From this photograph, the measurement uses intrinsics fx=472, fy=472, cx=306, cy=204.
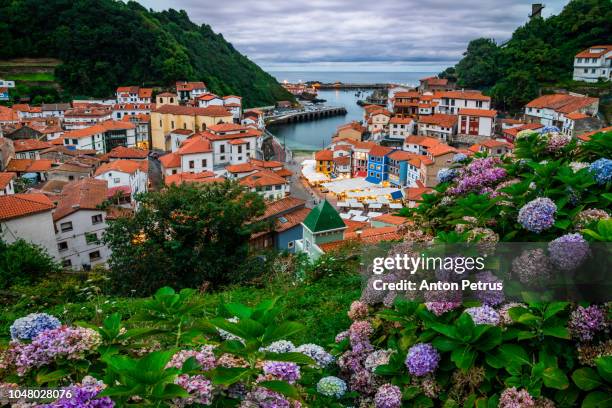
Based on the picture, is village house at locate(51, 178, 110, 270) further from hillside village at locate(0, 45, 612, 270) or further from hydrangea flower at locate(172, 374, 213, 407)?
hydrangea flower at locate(172, 374, 213, 407)

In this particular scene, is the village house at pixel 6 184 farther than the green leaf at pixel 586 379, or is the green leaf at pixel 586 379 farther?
the village house at pixel 6 184

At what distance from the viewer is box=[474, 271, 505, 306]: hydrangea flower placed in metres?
2.43

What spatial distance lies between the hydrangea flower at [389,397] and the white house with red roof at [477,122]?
158 feet

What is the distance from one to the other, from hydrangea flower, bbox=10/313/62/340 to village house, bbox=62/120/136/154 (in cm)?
3990

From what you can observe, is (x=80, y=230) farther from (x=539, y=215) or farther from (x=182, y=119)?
(x=182, y=119)

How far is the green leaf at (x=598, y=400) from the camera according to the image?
1947mm

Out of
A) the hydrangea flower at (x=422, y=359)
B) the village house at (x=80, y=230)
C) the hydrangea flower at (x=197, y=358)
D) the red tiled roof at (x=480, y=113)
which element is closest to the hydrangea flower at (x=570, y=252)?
the hydrangea flower at (x=422, y=359)

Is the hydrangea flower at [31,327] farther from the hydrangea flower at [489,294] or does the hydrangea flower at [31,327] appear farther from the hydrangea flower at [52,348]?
the hydrangea flower at [489,294]

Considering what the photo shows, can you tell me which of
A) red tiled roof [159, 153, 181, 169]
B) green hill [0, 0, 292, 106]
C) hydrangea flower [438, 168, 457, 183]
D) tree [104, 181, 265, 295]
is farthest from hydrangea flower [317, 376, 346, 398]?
green hill [0, 0, 292, 106]

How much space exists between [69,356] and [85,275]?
11.4 metres

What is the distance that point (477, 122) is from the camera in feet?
155

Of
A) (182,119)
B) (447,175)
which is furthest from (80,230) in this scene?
(182,119)

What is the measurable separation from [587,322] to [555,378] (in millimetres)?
309

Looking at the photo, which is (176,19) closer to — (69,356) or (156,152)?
(156,152)
